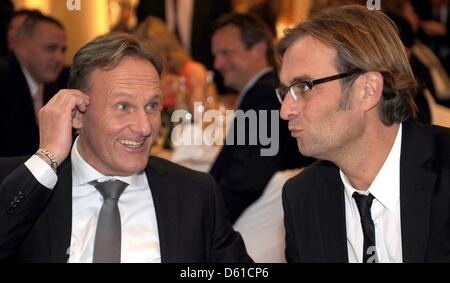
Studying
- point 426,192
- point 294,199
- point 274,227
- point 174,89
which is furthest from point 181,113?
point 426,192

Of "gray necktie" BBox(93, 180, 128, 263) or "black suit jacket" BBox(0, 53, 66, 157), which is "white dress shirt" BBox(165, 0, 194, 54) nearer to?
"black suit jacket" BBox(0, 53, 66, 157)

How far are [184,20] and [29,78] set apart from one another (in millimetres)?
3225

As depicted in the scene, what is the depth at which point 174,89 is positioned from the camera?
169 inches

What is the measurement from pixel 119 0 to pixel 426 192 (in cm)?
284

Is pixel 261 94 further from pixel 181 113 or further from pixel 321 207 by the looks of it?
pixel 321 207

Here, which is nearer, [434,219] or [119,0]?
[434,219]

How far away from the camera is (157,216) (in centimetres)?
220

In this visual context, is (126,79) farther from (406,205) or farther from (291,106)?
(406,205)

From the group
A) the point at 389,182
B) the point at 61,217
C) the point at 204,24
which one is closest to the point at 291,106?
the point at 389,182

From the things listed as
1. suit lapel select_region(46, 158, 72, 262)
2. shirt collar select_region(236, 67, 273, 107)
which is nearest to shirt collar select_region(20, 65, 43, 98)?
shirt collar select_region(236, 67, 273, 107)

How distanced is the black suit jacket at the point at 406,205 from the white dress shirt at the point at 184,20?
4.76 meters

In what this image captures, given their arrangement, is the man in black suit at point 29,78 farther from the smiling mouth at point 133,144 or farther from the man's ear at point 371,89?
the man's ear at point 371,89

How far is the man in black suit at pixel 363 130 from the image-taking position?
2092 millimetres
